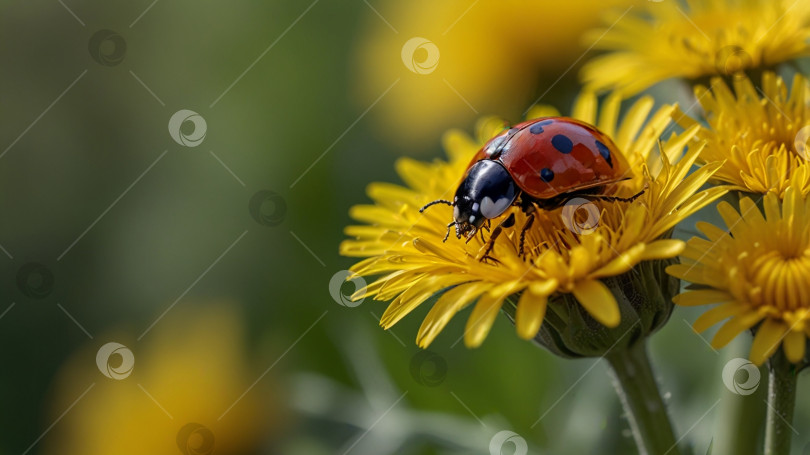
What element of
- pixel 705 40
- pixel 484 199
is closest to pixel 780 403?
pixel 484 199

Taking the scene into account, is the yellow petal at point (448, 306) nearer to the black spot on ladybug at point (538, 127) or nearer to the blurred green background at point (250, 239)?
the black spot on ladybug at point (538, 127)

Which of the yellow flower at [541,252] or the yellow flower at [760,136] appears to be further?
the yellow flower at [760,136]

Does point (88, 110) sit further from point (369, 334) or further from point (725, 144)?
point (725, 144)

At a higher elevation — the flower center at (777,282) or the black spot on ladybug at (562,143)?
the black spot on ladybug at (562,143)

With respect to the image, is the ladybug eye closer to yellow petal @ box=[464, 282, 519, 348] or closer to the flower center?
yellow petal @ box=[464, 282, 519, 348]

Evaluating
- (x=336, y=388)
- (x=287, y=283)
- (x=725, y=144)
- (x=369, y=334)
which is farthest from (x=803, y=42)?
(x=287, y=283)

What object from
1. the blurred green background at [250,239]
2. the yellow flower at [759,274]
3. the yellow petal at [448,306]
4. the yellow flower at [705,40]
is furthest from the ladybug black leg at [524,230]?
the yellow flower at [705,40]
